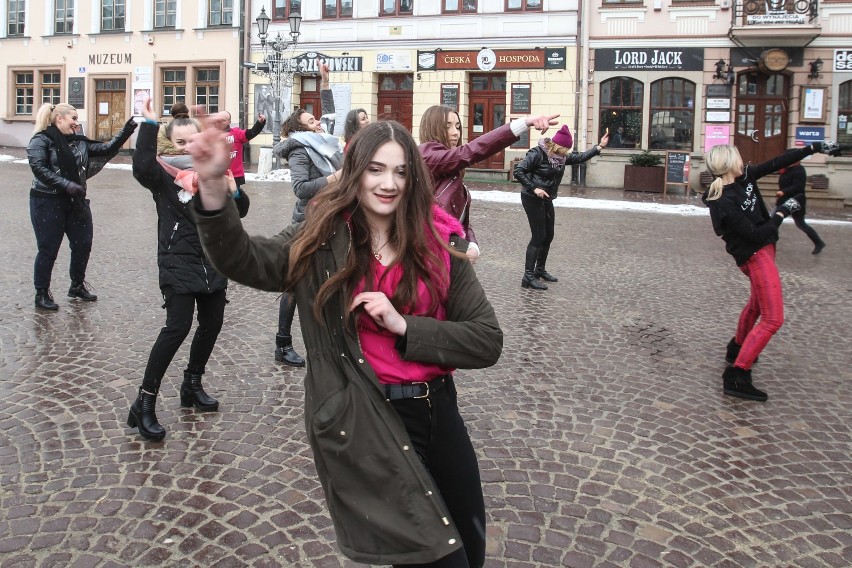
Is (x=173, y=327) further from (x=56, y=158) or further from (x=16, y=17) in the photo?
(x=16, y=17)

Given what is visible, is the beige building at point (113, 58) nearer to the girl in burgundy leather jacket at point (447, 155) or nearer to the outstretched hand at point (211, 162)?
the girl in burgundy leather jacket at point (447, 155)

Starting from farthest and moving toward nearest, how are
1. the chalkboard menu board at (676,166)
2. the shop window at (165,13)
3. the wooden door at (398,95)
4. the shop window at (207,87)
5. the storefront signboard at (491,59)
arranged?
the shop window at (165,13)
the shop window at (207,87)
the wooden door at (398,95)
the storefront signboard at (491,59)
the chalkboard menu board at (676,166)

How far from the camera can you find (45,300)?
23.8 ft

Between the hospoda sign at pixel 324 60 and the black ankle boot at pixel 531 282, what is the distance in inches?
814

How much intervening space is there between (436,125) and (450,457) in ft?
9.01

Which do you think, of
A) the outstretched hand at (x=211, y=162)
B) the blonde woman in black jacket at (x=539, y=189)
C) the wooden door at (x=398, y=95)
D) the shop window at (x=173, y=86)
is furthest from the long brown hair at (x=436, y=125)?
the shop window at (x=173, y=86)

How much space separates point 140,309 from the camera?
7422 millimetres

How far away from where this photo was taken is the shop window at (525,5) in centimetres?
2600

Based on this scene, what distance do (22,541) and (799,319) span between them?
7114 millimetres

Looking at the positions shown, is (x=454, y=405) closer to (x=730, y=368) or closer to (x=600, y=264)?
(x=730, y=368)

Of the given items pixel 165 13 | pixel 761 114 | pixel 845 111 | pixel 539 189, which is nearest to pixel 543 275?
pixel 539 189

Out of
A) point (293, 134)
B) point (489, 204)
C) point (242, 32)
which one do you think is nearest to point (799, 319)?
point (293, 134)

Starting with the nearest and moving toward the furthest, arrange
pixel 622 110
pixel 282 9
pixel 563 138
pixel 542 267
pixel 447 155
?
pixel 447 155 → pixel 563 138 → pixel 542 267 → pixel 622 110 → pixel 282 9

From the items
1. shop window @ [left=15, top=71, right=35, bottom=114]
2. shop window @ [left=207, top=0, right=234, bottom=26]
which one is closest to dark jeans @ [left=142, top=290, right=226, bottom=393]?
shop window @ [left=207, top=0, right=234, bottom=26]
